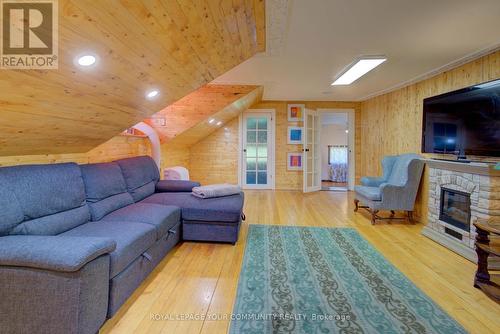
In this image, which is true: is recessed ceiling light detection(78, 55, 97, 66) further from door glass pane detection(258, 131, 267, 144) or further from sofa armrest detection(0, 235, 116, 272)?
door glass pane detection(258, 131, 267, 144)

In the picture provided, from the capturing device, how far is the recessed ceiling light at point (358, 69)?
10.3ft

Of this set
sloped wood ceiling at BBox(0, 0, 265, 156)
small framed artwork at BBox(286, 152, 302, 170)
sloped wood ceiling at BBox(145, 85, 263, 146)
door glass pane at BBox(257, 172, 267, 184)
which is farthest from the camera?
door glass pane at BBox(257, 172, 267, 184)

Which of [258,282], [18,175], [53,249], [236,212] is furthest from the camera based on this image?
[236,212]

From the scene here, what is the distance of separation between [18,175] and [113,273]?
985 mm

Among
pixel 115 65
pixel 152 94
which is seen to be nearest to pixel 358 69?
pixel 152 94

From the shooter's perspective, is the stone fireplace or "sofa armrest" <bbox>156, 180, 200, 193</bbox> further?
"sofa armrest" <bbox>156, 180, 200, 193</bbox>

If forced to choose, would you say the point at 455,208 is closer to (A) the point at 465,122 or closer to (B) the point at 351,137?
(A) the point at 465,122

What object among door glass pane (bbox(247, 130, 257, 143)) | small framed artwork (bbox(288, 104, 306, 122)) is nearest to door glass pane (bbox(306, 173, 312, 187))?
small framed artwork (bbox(288, 104, 306, 122))

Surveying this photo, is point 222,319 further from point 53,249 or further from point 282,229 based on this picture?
point 282,229

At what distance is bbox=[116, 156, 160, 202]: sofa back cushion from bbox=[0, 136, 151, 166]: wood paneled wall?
305 mm

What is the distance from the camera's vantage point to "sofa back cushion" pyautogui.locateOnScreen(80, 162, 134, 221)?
2.41 metres

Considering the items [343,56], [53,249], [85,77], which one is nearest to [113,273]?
[53,249]

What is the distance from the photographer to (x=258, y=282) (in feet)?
7.16

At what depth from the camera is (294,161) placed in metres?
6.50
